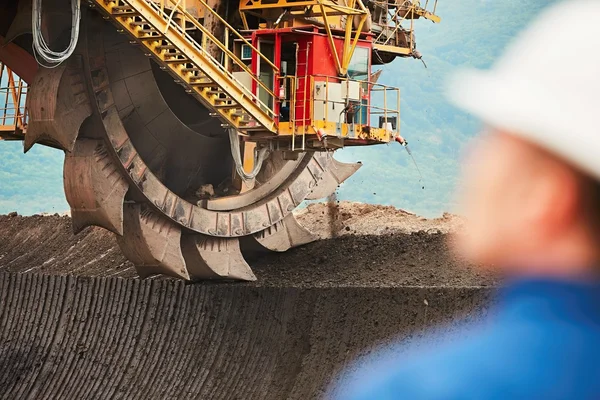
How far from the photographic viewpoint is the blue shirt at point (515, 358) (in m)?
17.8

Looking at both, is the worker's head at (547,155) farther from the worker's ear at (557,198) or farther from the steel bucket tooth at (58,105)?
the steel bucket tooth at (58,105)

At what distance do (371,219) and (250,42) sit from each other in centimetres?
889

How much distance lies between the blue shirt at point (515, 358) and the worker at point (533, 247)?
19 millimetres

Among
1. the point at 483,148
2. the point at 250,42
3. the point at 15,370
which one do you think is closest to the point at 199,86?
the point at 250,42

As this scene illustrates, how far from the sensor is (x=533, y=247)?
19859 mm

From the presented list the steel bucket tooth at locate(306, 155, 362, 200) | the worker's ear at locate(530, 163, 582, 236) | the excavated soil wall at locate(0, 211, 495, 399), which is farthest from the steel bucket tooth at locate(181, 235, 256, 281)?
the worker's ear at locate(530, 163, 582, 236)

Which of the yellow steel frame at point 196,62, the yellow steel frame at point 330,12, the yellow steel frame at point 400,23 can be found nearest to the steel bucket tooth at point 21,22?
the yellow steel frame at point 196,62

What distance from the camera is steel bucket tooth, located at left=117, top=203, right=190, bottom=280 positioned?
83.9ft

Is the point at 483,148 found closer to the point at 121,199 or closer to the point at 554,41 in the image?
the point at 554,41

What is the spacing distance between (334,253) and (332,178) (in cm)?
185

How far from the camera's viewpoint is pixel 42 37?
76.6 ft

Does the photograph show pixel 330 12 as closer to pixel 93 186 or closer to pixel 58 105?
pixel 58 105

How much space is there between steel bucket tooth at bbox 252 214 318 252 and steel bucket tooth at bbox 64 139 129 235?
430cm

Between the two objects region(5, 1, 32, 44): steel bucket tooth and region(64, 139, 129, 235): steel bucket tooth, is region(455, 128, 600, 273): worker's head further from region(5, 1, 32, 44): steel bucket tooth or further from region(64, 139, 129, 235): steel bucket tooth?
region(5, 1, 32, 44): steel bucket tooth
